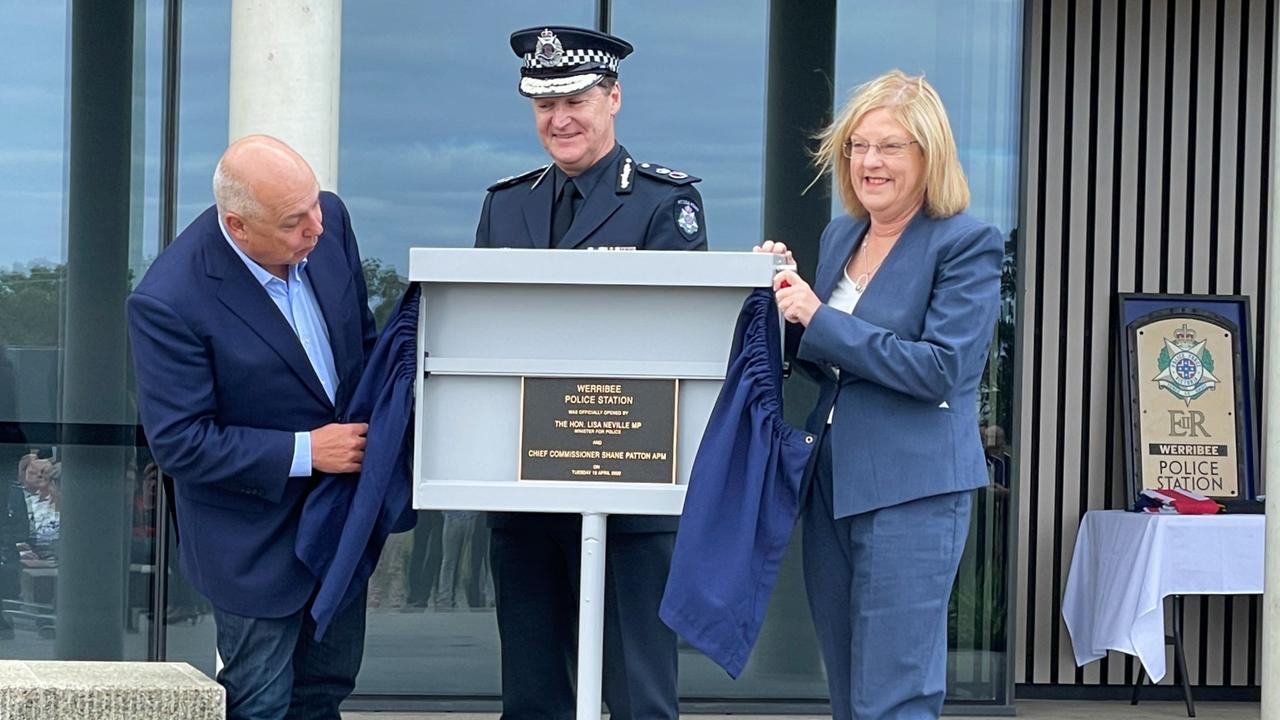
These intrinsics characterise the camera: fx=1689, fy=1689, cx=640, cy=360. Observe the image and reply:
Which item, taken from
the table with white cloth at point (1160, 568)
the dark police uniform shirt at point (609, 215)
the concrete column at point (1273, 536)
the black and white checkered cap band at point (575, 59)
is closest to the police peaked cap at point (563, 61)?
the black and white checkered cap band at point (575, 59)

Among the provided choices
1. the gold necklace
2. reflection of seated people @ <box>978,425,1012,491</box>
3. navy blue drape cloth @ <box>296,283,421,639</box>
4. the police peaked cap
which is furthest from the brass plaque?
navy blue drape cloth @ <box>296,283,421,639</box>

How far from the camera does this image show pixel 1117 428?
22.2ft

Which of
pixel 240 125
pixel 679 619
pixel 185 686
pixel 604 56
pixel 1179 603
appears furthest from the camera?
pixel 1179 603

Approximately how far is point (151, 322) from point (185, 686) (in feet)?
2.29

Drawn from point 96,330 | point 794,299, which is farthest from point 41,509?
point 794,299

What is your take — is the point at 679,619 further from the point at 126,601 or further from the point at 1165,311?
the point at 1165,311

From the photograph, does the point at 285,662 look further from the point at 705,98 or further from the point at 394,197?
the point at 705,98

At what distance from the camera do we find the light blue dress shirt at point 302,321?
3205mm

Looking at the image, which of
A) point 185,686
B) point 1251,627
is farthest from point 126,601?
point 1251,627

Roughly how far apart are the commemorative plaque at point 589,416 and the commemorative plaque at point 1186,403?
402 cm

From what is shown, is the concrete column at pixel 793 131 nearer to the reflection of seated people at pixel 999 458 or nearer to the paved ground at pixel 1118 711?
the paved ground at pixel 1118 711

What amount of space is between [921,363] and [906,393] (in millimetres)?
84

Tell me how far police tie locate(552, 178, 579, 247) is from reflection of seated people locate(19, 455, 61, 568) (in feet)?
9.84

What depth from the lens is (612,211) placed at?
347 centimetres
